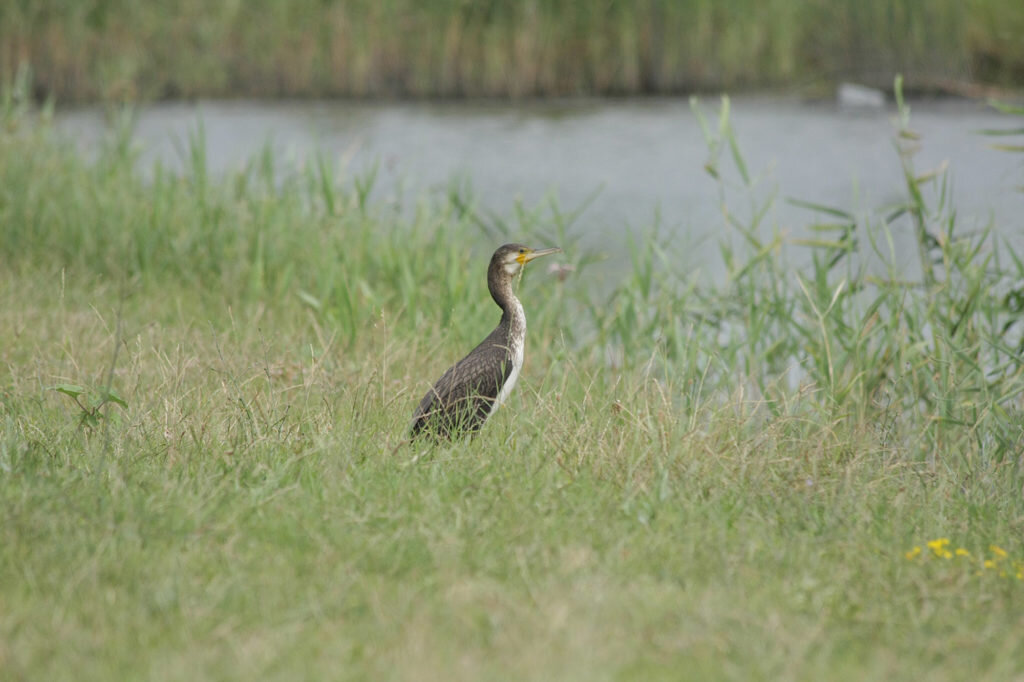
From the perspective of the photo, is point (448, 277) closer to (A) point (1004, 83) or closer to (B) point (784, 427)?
(B) point (784, 427)

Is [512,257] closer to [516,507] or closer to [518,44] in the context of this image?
[516,507]

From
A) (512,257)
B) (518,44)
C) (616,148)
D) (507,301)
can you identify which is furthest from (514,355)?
(518,44)

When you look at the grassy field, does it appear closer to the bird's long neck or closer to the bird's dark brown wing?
the bird's dark brown wing

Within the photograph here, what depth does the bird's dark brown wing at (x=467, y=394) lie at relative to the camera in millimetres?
3947

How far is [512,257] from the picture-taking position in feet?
15.2

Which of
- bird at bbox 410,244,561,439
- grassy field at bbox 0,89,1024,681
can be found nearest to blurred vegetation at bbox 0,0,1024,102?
grassy field at bbox 0,89,1024,681

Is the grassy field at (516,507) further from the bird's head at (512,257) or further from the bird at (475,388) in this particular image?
the bird's head at (512,257)

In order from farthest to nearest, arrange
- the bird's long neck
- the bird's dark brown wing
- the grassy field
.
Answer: the bird's long neck → the bird's dark brown wing → the grassy field

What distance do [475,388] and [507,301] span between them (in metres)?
0.57

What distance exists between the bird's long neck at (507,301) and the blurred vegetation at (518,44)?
40.4ft

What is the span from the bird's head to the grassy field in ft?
1.78

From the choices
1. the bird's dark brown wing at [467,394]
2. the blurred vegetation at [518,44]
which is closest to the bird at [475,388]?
the bird's dark brown wing at [467,394]

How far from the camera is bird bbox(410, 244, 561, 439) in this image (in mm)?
3949

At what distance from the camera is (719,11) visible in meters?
16.4
